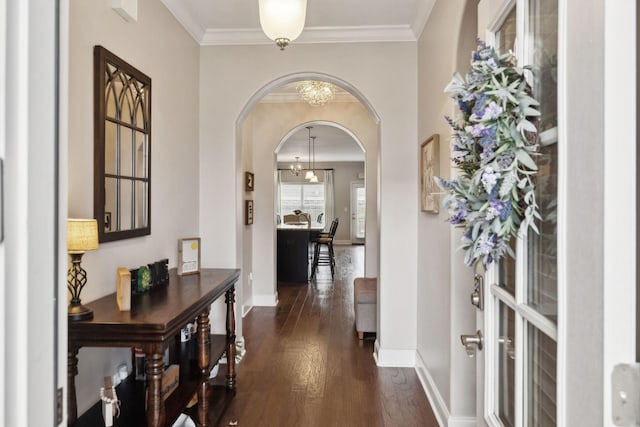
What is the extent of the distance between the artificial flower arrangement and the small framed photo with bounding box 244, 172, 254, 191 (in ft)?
13.7

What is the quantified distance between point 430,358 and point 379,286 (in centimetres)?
76

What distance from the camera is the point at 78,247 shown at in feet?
5.50

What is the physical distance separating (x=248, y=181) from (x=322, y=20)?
7.60 ft

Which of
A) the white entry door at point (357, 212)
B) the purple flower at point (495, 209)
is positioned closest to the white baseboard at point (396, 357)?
the purple flower at point (495, 209)

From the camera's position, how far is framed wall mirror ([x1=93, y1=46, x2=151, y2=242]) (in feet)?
6.84

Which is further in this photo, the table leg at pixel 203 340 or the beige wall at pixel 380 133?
the beige wall at pixel 380 133

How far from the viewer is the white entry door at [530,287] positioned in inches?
34.2

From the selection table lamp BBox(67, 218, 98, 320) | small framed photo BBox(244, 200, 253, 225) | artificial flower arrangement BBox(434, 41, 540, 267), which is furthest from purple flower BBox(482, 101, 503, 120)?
small framed photo BBox(244, 200, 253, 225)

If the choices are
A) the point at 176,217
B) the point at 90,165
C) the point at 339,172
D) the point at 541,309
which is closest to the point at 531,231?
the point at 541,309

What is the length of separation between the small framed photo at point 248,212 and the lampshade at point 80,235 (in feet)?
10.7

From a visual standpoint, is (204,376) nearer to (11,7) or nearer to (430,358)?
(430,358)

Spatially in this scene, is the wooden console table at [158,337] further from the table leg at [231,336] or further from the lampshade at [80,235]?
the lampshade at [80,235]

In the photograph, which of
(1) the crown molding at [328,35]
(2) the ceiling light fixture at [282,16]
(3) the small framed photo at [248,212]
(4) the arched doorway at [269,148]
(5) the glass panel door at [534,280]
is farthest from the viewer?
(4) the arched doorway at [269,148]

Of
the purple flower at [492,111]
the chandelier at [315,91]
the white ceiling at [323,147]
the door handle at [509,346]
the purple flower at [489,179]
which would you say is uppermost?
the white ceiling at [323,147]
